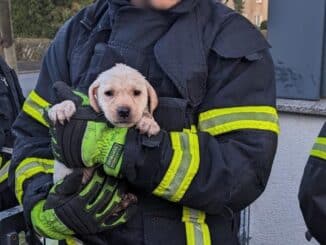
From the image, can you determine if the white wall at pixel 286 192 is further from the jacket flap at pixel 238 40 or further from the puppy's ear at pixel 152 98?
the puppy's ear at pixel 152 98

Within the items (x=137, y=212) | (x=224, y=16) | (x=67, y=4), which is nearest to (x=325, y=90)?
(x=224, y=16)

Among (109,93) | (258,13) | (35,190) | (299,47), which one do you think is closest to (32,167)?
(35,190)

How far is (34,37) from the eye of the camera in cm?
2633

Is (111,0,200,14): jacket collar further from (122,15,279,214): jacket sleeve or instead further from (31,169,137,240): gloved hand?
(31,169,137,240): gloved hand

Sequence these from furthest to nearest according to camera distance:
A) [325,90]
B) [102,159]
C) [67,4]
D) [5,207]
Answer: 1. [67,4]
2. [325,90]
3. [5,207]
4. [102,159]

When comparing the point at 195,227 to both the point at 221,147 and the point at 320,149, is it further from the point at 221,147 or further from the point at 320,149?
the point at 320,149

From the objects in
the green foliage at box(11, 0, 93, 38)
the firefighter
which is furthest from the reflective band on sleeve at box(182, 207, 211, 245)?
the green foliage at box(11, 0, 93, 38)

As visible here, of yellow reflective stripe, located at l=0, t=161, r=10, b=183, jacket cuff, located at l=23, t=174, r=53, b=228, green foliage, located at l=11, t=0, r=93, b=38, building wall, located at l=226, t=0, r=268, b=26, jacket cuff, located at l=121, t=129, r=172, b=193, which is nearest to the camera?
jacket cuff, located at l=121, t=129, r=172, b=193

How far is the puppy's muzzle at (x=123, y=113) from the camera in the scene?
1645 mm

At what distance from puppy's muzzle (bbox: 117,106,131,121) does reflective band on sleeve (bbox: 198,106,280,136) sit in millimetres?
246

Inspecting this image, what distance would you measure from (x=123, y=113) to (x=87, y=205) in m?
0.30

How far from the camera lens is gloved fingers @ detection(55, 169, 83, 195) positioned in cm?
172

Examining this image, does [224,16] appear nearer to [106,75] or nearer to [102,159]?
[106,75]

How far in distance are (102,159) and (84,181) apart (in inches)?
4.8
